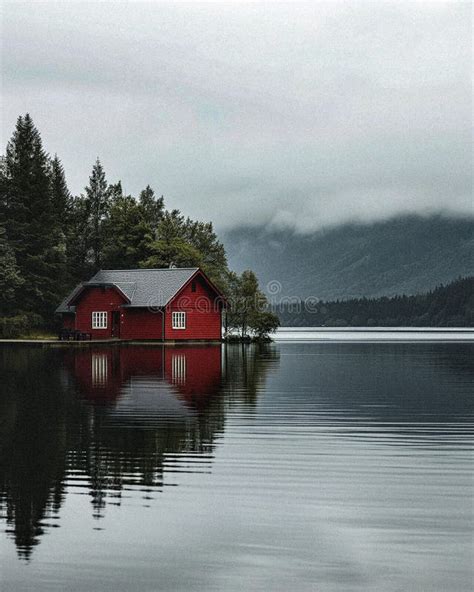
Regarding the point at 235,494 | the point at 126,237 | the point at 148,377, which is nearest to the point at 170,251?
the point at 126,237

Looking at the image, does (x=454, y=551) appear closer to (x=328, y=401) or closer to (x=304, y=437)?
(x=304, y=437)

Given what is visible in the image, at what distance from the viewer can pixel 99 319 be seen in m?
70.3

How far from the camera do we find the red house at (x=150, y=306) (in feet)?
222

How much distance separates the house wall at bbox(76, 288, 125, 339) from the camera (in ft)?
229

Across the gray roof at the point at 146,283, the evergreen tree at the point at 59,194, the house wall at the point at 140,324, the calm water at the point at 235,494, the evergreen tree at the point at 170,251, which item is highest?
the evergreen tree at the point at 59,194

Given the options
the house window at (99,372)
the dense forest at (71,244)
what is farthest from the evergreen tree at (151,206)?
the house window at (99,372)

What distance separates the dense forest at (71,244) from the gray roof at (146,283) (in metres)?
5.46

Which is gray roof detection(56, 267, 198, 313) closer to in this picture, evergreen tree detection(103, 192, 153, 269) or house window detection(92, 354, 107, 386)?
evergreen tree detection(103, 192, 153, 269)

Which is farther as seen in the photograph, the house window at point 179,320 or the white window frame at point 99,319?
the white window frame at point 99,319

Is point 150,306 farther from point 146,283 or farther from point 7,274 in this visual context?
point 7,274

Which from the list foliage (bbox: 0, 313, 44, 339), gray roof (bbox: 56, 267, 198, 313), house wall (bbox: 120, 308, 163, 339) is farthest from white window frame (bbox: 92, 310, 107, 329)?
foliage (bbox: 0, 313, 44, 339)

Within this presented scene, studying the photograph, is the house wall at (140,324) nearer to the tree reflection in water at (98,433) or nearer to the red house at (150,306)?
the red house at (150,306)

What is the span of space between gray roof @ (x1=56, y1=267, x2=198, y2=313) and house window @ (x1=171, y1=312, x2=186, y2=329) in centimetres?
194

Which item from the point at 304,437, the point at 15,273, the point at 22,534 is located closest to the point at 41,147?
the point at 15,273
